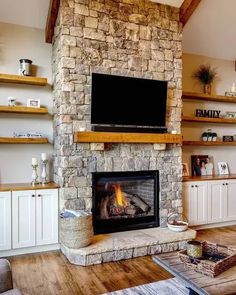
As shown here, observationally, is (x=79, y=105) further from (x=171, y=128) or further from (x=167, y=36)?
(x=167, y=36)

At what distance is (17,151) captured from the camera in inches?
162

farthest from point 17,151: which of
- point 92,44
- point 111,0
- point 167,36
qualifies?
point 167,36

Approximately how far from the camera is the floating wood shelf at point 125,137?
3.57m

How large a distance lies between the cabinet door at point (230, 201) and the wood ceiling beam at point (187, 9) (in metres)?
2.74

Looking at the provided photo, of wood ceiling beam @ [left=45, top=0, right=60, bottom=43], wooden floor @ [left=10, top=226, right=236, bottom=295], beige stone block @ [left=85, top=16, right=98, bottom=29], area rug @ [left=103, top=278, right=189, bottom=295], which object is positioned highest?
wood ceiling beam @ [left=45, top=0, right=60, bottom=43]

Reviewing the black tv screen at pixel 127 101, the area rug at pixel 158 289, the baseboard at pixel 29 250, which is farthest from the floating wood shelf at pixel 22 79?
the area rug at pixel 158 289

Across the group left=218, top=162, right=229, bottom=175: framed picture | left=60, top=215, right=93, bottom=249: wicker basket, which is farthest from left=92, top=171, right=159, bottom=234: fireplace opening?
left=218, top=162, right=229, bottom=175: framed picture

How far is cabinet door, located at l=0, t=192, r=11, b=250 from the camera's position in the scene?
11.3 ft

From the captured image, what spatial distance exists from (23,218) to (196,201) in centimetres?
267

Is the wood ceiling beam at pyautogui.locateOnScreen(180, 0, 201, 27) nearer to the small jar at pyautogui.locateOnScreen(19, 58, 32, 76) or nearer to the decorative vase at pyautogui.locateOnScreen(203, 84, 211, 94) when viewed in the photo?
the decorative vase at pyautogui.locateOnScreen(203, 84, 211, 94)

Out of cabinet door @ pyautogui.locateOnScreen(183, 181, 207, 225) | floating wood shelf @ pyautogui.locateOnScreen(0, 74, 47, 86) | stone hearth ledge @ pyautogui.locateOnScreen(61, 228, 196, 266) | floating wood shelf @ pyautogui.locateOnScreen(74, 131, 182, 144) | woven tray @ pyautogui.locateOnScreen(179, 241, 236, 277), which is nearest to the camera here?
woven tray @ pyautogui.locateOnScreen(179, 241, 236, 277)

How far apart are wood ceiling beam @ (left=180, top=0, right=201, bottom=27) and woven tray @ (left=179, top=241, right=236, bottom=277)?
133 inches


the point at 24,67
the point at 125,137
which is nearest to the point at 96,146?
the point at 125,137

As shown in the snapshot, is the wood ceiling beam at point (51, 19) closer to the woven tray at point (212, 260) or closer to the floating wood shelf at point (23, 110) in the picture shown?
the floating wood shelf at point (23, 110)
